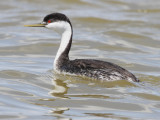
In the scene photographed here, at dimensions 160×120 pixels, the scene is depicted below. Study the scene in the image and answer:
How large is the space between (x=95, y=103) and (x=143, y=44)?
583 centimetres

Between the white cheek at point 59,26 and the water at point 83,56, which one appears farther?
the white cheek at point 59,26

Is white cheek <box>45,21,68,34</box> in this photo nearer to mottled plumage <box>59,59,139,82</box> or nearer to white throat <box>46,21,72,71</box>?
white throat <box>46,21,72,71</box>

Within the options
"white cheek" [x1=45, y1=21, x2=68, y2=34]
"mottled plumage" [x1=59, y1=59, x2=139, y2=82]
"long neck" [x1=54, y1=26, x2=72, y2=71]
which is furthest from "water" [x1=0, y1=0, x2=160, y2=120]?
"white cheek" [x1=45, y1=21, x2=68, y2=34]

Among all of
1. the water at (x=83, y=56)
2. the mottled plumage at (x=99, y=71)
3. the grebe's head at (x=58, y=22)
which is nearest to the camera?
the water at (x=83, y=56)

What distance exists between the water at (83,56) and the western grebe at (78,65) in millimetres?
138

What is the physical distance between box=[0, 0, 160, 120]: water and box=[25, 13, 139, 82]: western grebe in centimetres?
14

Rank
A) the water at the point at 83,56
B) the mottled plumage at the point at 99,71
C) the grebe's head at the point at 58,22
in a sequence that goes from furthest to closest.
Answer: the grebe's head at the point at 58,22
the mottled plumage at the point at 99,71
the water at the point at 83,56

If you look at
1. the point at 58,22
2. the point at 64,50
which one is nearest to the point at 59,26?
the point at 58,22

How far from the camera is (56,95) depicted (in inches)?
335

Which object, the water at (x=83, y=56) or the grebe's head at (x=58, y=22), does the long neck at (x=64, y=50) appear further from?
the water at (x=83, y=56)

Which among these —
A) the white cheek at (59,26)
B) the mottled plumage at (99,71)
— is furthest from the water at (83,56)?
the white cheek at (59,26)

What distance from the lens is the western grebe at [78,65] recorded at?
29.8ft

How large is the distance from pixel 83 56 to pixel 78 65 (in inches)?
102

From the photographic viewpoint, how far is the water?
772 centimetres
